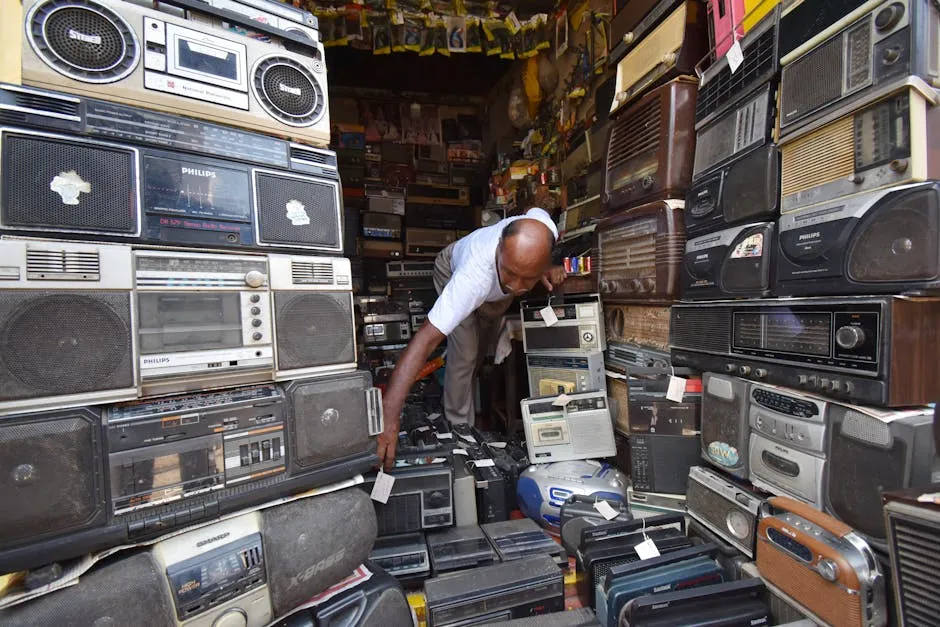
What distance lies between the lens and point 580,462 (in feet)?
6.59

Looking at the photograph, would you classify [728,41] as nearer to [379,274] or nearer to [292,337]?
[292,337]

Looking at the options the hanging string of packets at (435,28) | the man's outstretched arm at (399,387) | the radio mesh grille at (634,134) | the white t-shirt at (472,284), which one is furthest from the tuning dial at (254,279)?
the hanging string of packets at (435,28)

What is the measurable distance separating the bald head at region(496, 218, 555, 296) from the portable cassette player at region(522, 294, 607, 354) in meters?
0.19

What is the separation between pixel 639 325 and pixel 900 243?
1.08 meters

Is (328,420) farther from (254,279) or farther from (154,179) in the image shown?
(154,179)

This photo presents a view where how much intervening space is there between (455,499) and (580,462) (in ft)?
2.08

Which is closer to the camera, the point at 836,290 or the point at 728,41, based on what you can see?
the point at 836,290

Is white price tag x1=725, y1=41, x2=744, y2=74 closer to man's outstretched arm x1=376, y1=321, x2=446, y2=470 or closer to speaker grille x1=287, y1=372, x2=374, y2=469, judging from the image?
man's outstretched arm x1=376, y1=321, x2=446, y2=470

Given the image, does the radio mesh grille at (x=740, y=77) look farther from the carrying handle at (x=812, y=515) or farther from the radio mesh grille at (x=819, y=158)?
the carrying handle at (x=812, y=515)

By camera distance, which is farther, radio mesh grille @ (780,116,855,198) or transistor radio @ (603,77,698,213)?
transistor radio @ (603,77,698,213)

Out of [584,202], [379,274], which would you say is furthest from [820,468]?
[379,274]

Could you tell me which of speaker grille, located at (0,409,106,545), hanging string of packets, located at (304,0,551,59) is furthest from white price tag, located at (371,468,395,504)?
hanging string of packets, located at (304,0,551,59)

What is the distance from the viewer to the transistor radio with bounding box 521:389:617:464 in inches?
78.5

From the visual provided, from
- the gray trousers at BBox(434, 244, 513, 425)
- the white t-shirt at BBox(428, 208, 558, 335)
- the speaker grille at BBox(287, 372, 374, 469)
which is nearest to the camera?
the speaker grille at BBox(287, 372, 374, 469)
